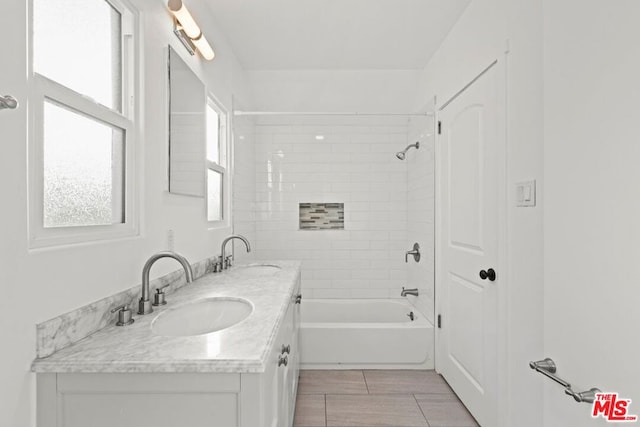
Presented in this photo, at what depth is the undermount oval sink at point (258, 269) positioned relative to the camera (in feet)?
8.30

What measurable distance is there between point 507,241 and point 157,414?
1669 millimetres

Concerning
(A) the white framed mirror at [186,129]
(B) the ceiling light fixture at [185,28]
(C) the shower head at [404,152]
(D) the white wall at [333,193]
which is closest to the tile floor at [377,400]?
(D) the white wall at [333,193]

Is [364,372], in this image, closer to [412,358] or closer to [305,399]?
[412,358]

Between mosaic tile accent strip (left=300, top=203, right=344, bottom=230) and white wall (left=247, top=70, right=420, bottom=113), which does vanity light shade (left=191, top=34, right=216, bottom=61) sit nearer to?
white wall (left=247, top=70, right=420, bottom=113)

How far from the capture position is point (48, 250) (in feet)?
3.34

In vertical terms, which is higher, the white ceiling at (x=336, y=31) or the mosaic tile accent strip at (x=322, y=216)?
the white ceiling at (x=336, y=31)

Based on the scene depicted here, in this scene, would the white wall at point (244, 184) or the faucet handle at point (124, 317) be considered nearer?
the faucet handle at point (124, 317)

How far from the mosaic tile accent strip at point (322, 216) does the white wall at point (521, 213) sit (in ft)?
7.02

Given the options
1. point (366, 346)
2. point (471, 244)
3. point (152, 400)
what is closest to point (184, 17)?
point (152, 400)

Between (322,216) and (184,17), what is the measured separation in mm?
2419

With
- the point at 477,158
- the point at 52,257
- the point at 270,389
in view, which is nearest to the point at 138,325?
the point at 52,257

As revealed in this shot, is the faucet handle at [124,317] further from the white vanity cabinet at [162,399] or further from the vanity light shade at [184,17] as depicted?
the vanity light shade at [184,17]

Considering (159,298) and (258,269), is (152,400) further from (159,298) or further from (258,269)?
(258,269)

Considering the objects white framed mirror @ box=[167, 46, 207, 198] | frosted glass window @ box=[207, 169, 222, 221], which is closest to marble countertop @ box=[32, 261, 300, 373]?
white framed mirror @ box=[167, 46, 207, 198]
